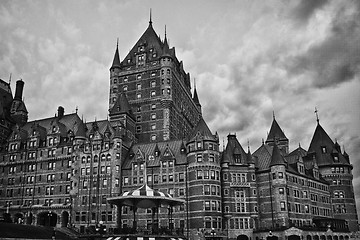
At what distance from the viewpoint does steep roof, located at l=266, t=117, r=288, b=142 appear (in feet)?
372

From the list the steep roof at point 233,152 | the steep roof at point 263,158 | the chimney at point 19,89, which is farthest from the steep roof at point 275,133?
the chimney at point 19,89

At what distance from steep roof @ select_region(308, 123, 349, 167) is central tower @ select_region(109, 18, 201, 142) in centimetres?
3771

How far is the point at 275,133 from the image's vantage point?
11425 centimetres

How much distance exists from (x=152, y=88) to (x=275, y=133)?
37628 millimetres

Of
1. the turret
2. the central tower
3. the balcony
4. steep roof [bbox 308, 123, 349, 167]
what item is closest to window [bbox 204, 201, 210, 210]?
the balcony

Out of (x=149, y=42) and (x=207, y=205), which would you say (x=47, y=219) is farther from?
(x=149, y=42)

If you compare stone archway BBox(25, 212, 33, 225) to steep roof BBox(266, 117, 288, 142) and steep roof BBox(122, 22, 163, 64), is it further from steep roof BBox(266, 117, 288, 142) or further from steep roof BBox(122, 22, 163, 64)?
steep roof BBox(266, 117, 288, 142)

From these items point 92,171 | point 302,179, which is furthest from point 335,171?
point 92,171

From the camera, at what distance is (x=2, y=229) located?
Answer: 6419 cm

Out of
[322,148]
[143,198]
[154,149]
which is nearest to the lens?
[143,198]

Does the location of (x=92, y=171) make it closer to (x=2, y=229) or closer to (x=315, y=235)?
(x=2, y=229)

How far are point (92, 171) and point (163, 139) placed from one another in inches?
845

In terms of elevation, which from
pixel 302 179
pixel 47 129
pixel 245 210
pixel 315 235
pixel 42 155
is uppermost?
pixel 47 129

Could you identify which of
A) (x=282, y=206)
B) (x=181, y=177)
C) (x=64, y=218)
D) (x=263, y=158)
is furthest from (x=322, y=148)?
(x=64, y=218)
